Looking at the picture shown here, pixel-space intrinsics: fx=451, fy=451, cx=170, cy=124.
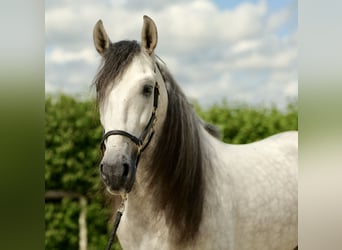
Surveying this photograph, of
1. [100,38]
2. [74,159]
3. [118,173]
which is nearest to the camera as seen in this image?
[118,173]

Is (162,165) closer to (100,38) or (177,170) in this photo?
(177,170)

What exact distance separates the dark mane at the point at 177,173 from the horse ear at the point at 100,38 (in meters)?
0.25

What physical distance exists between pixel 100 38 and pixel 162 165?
0.58 m

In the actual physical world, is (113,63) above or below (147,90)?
above

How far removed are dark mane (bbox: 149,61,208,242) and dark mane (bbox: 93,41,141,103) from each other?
0.19 metres

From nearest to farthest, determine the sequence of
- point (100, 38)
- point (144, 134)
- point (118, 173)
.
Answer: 1. point (118, 173)
2. point (144, 134)
3. point (100, 38)

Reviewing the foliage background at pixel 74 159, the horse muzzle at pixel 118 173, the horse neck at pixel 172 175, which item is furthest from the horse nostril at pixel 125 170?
the foliage background at pixel 74 159

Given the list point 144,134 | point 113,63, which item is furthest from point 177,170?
point 113,63

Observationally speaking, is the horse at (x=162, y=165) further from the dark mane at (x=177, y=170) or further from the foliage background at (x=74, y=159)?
the foliage background at (x=74, y=159)

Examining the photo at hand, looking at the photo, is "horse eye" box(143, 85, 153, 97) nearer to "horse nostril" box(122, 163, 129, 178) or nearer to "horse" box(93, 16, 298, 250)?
"horse" box(93, 16, 298, 250)

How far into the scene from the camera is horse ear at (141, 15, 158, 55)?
178 cm

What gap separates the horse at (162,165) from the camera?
66.1 inches

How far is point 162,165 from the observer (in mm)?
1869

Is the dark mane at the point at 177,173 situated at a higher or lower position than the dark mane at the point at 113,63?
lower
